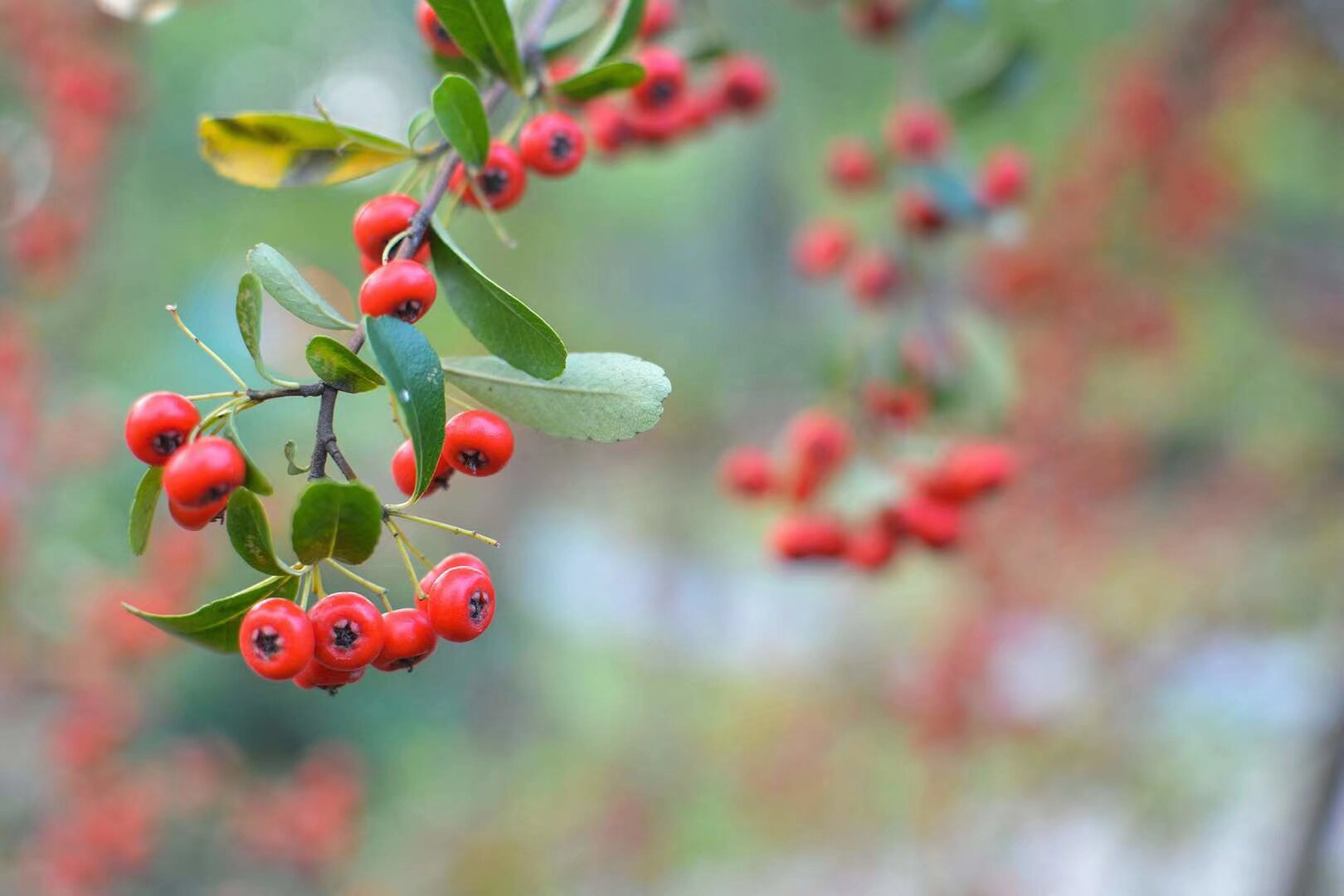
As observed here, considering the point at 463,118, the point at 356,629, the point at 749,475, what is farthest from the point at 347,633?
the point at 749,475

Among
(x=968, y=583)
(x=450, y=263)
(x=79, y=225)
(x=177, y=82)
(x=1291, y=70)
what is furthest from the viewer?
(x=177, y=82)

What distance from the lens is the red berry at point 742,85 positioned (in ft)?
8.01

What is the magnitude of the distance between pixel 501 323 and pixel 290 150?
1.38ft

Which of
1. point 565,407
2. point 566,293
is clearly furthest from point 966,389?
point 566,293

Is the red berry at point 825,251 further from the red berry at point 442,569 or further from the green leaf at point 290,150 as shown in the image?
the red berry at point 442,569

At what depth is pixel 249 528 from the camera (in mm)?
902

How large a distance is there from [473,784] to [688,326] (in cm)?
442

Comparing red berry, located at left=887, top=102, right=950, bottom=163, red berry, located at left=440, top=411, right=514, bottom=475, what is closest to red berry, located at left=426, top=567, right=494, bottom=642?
red berry, located at left=440, top=411, right=514, bottom=475

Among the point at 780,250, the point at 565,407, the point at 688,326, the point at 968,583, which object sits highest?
the point at 780,250

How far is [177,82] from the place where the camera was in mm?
9273

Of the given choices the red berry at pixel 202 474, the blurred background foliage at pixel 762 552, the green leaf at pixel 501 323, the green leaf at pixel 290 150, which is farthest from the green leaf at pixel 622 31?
the blurred background foliage at pixel 762 552

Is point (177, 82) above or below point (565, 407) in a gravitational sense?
above

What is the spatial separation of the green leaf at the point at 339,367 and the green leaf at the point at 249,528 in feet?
0.41

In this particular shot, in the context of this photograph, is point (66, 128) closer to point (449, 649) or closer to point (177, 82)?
point (177, 82)
